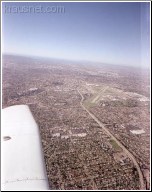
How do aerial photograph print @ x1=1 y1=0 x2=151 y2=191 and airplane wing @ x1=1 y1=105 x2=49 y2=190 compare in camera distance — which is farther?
aerial photograph print @ x1=1 y1=0 x2=151 y2=191

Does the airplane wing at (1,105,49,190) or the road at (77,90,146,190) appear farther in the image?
the road at (77,90,146,190)

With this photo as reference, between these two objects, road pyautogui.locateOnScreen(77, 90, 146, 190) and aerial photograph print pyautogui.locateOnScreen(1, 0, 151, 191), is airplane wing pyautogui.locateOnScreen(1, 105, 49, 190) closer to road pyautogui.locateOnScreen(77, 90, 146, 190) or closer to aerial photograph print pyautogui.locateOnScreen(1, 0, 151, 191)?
aerial photograph print pyautogui.locateOnScreen(1, 0, 151, 191)

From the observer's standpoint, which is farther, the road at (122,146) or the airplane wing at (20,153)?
the road at (122,146)

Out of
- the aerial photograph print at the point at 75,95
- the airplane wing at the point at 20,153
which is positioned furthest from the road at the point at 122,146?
the airplane wing at the point at 20,153

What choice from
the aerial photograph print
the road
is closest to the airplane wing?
the aerial photograph print

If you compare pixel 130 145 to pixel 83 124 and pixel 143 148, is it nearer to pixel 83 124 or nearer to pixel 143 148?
pixel 143 148

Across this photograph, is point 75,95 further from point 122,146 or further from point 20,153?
point 20,153

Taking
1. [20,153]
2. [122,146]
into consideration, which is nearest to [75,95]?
[122,146]

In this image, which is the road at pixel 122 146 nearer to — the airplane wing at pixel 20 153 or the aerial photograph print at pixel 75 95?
the aerial photograph print at pixel 75 95
